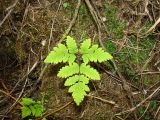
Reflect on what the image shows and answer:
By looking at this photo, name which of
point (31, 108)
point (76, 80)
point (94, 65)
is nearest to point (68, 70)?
point (76, 80)

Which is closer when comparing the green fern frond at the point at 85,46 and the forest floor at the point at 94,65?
the green fern frond at the point at 85,46

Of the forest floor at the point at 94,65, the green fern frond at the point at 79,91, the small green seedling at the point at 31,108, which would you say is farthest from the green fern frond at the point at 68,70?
the small green seedling at the point at 31,108

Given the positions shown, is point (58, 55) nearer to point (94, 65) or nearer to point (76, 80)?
point (76, 80)

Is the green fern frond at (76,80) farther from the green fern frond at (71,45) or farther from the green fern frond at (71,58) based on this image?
the green fern frond at (71,45)

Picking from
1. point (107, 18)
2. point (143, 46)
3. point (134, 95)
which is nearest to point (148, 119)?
point (134, 95)

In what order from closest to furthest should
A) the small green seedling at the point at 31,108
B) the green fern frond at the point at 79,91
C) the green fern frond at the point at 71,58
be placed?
Result: the green fern frond at the point at 79,91, the green fern frond at the point at 71,58, the small green seedling at the point at 31,108

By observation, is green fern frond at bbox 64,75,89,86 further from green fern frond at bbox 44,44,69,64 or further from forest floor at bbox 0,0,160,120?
forest floor at bbox 0,0,160,120

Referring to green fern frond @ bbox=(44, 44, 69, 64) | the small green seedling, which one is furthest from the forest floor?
green fern frond @ bbox=(44, 44, 69, 64)
